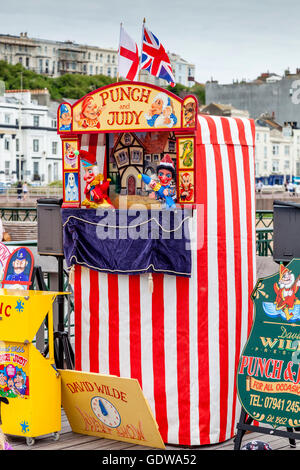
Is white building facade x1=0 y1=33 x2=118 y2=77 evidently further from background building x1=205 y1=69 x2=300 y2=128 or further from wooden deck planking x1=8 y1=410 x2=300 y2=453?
wooden deck planking x1=8 y1=410 x2=300 y2=453

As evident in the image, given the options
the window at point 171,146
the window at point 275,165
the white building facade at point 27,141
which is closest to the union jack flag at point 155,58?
the window at point 171,146

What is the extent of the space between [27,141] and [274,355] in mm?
72206

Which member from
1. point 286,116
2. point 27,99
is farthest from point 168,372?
point 286,116

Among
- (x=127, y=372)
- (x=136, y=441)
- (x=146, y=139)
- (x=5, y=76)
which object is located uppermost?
(x=5, y=76)

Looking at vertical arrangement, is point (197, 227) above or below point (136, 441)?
above

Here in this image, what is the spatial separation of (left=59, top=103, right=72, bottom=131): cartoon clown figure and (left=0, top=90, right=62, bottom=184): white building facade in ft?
215

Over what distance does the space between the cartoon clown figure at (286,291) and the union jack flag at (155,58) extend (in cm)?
175

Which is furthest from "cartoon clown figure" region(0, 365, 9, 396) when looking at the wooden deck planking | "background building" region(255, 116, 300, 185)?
"background building" region(255, 116, 300, 185)

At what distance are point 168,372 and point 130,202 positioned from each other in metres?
1.30

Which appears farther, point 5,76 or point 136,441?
point 5,76
